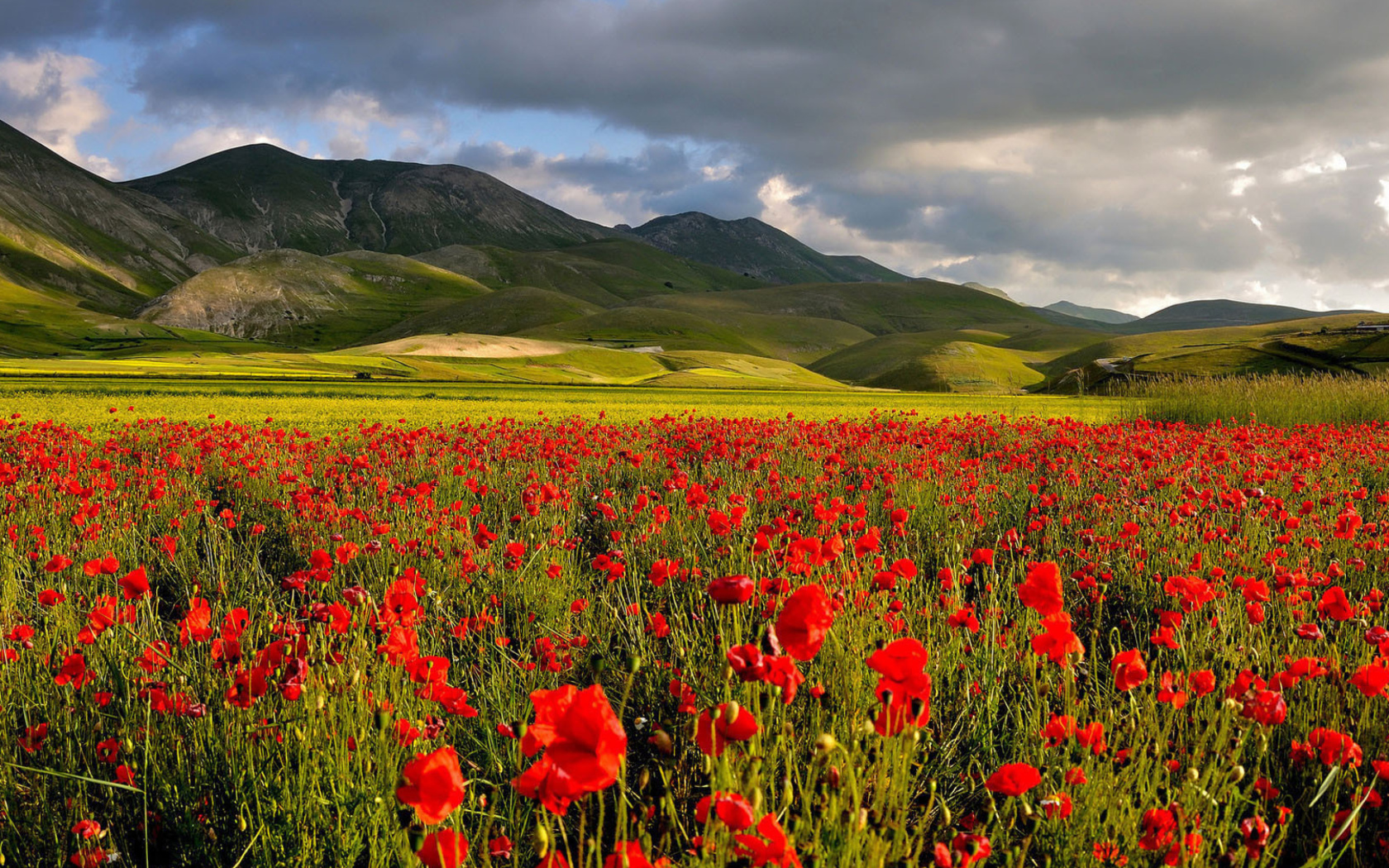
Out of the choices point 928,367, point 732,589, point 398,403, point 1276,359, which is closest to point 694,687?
point 732,589

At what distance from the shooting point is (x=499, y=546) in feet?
18.2

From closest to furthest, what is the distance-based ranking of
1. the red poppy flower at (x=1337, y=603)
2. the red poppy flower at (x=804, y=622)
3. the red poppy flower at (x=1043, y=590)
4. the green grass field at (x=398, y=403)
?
the red poppy flower at (x=804, y=622), the red poppy flower at (x=1043, y=590), the red poppy flower at (x=1337, y=603), the green grass field at (x=398, y=403)

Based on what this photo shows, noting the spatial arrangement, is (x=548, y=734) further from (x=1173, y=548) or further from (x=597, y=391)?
(x=597, y=391)

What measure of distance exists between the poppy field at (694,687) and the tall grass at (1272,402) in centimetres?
1008

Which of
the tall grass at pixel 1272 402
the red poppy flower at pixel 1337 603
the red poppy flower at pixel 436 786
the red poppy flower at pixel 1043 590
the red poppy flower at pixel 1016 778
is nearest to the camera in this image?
the red poppy flower at pixel 436 786

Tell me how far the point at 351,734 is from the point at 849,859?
171 cm

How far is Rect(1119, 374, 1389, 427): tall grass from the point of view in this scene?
15.1 meters

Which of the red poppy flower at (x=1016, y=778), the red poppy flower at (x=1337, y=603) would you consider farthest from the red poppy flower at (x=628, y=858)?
the red poppy flower at (x=1337, y=603)

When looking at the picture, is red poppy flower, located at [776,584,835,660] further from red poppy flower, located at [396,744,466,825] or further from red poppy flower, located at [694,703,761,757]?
red poppy flower, located at [396,744,466,825]

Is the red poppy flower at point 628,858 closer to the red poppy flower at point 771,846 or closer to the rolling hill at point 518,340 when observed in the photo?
the red poppy flower at point 771,846

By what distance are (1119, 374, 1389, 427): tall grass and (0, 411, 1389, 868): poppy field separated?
10083 millimetres

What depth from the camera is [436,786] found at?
1.23 meters

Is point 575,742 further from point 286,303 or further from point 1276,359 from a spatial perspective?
point 286,303

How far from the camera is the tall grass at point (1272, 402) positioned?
49.6 feet
